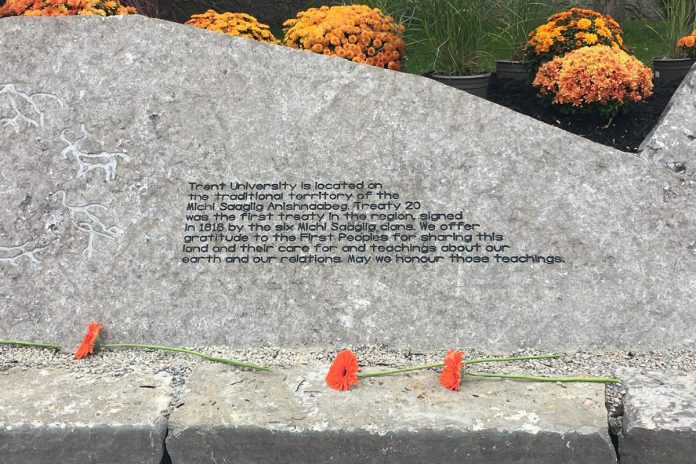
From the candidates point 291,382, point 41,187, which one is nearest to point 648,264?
point 291,382

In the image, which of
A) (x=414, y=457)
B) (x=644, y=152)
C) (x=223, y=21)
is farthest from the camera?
(x=223, y=21)

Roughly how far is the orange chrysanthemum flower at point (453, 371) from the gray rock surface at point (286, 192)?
35 centimetres

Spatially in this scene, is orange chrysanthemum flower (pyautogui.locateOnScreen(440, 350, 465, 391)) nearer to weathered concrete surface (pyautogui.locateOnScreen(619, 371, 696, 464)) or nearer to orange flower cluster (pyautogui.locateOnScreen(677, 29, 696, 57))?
weathered concrete surface (pyautogui.locateOnScreen(619, 371, 696, 464))

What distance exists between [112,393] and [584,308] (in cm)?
175

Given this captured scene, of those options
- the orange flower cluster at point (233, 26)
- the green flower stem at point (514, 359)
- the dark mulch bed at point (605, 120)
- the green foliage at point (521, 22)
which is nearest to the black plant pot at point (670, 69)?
the dark mulch bed at point (605, 120)

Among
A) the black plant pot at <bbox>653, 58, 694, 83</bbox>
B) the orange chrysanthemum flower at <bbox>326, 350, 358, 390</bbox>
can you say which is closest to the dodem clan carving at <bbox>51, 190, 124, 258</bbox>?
the orange chrysanthemum flower at <bbox>326, 350, 358, 390</bbox>

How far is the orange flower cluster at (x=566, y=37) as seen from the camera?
4.40 meters

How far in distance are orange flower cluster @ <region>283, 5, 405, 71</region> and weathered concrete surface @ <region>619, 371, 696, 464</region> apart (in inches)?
101

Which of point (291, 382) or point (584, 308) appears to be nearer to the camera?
point (291, 382)

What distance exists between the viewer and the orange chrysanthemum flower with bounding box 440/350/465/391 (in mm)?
2465

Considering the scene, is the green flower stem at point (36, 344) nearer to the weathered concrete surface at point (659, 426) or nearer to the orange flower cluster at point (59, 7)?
the orange flower cluster at point (59, 7)

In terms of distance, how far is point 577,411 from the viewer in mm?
2314

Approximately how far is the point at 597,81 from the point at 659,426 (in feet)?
7.40

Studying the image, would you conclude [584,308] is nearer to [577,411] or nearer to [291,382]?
[577,411]
